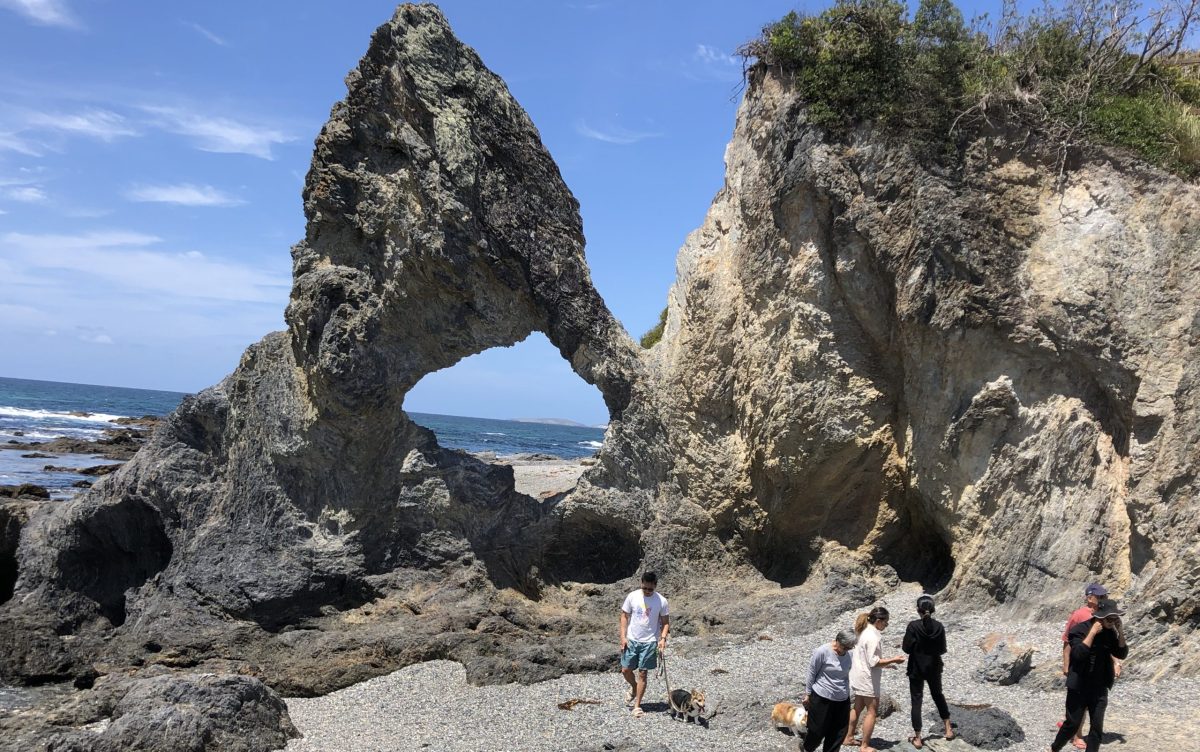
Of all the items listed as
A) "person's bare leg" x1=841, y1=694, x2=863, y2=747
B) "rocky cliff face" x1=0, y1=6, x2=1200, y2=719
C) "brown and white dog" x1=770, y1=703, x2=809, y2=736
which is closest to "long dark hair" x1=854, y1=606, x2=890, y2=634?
"person's bare leg" x1=841, y1=694, x2=863, y2=747

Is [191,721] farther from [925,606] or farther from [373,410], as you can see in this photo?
[925,606]

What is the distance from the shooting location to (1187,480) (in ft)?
34.4

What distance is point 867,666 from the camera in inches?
316

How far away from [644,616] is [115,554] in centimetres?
1103

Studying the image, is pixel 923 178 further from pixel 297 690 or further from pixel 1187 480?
pixel 297 690

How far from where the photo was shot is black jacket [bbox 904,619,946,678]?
8.30 metres

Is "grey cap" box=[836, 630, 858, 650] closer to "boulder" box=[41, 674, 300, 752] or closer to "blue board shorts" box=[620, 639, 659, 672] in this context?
"blue board shorts" box=[620, 639, 659, 672]

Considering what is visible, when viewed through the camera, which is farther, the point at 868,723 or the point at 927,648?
the point at 927,648

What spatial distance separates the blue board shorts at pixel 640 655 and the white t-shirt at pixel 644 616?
0.18 feet

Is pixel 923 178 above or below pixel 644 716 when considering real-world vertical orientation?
above

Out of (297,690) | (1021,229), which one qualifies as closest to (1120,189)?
(1021,229)

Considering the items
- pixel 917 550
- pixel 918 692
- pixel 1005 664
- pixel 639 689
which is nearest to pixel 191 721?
pixel 639 689

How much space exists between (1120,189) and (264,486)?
13.8 m

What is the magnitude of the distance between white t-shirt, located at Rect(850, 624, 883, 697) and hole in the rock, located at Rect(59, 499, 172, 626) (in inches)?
495
